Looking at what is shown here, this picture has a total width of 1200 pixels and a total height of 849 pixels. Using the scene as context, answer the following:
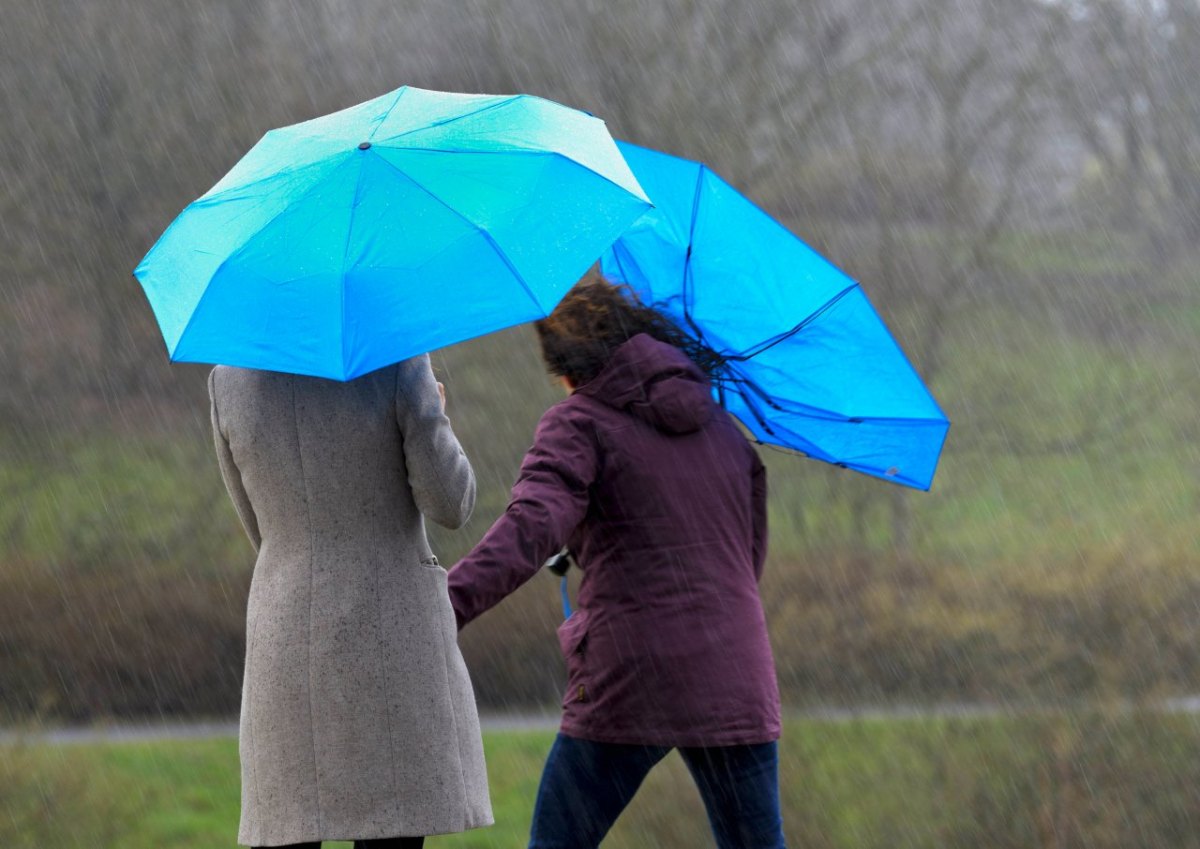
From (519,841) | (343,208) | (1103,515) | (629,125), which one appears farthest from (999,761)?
(1103,515)

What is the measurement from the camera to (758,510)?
3.45 metres

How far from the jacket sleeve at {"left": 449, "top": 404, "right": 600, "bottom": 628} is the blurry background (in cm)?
483

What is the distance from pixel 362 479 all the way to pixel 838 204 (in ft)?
26.5

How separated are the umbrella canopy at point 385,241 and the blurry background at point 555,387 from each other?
5188 millimetres

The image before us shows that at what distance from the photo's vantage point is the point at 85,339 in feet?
32.0

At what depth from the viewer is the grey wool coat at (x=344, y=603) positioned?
2.95 m

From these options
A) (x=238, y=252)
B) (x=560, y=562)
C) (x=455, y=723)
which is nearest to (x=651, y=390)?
(x=560, y=562)

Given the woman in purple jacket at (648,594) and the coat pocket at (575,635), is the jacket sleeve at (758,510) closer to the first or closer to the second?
the woman in purple jacket at (648,594)

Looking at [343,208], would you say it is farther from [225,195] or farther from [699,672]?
[699,672]

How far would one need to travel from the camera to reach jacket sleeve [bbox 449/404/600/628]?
298cm

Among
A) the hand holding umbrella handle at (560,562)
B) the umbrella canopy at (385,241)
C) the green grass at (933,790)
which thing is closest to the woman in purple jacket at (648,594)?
the hand holding umbrella handle at (560,562)

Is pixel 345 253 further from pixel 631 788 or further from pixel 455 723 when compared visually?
pixel 631 788

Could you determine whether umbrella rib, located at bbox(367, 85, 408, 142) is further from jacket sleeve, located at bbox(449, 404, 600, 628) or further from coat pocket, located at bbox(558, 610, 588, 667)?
coat pocket, located at bbox(558, 610, 588, 667)

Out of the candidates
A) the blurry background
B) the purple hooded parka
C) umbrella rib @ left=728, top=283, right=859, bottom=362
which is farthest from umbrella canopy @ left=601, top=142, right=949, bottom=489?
the blurry background
